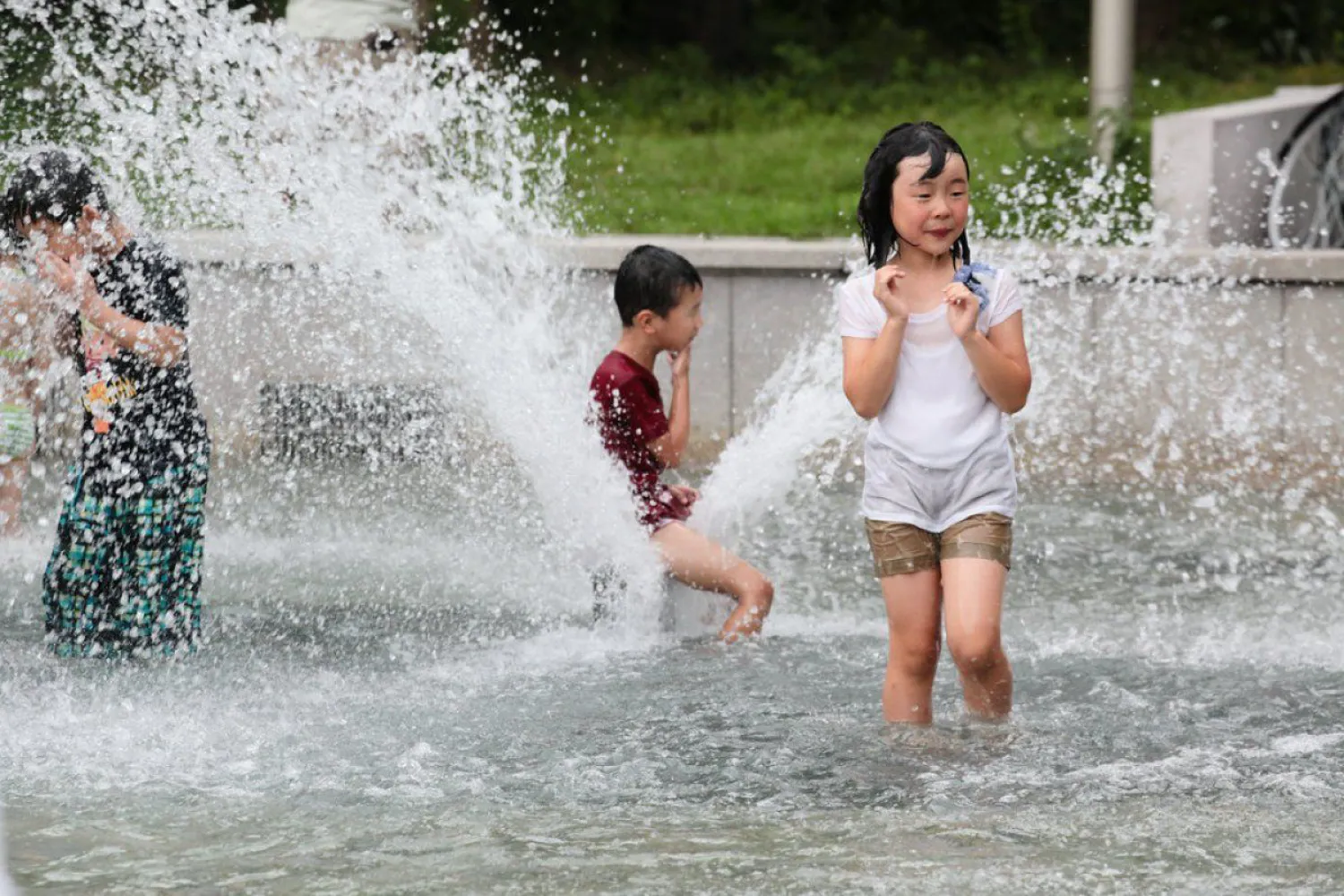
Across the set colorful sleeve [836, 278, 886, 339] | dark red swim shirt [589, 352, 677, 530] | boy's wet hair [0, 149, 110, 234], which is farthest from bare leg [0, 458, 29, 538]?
colorful sleeve [836, 278, 886, 339]

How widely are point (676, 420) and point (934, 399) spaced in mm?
1395

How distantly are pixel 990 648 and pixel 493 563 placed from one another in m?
3.09

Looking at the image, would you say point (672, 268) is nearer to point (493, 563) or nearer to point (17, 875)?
point (493, 563)

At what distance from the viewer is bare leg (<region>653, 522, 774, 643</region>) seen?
19.5 feet

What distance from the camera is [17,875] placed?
13.3 feet

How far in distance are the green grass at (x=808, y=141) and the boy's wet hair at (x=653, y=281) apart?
194 inches

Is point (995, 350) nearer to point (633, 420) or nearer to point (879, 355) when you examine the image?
point (879, 355)

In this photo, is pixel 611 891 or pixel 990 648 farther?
pixel 990 648

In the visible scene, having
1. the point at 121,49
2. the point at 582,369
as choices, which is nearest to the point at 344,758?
the point at 582,369

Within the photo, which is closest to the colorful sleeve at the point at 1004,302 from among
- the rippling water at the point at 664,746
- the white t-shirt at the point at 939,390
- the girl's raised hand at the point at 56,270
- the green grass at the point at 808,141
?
the white t-shirt at the point at 939,390

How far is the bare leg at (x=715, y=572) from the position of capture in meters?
5.96

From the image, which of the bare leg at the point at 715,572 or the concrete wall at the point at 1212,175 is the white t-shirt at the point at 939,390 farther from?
the concrete wall at the point at 1212,175

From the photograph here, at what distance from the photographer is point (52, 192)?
5.53 m

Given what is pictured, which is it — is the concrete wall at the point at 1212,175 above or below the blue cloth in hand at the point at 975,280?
above
